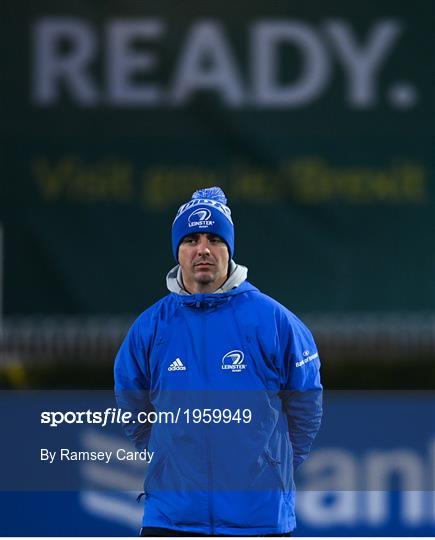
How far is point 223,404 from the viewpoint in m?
3.35

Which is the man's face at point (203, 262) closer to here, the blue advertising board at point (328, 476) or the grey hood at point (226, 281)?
the grey hood at point (226, 281)

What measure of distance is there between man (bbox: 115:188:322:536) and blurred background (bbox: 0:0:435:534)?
1826 mm

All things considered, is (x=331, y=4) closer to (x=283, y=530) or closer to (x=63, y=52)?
(x=63, y=52)

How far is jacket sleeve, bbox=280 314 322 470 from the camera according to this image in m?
3.34

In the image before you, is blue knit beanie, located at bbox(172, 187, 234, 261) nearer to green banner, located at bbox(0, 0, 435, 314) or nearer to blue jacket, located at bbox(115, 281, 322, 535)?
blue jacket, located at bbox(115, 281, 322, 535)

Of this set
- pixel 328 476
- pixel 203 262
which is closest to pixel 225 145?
pixel 328 476

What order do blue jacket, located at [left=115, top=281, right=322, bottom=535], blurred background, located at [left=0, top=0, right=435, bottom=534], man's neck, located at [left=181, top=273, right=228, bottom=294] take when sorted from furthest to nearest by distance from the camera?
blurred background, located at [left=0, top=0, right=435, bottom=534], man's neck, located at [left=181, top=273, right=228, bottom=294], blue jacket, located at [left=115, top=281, right=322, bottom=535]

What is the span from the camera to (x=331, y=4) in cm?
542

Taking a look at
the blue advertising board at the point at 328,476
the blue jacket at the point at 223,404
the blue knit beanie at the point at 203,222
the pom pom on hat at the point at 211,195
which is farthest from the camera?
the blue advertising board at the point at 328,476

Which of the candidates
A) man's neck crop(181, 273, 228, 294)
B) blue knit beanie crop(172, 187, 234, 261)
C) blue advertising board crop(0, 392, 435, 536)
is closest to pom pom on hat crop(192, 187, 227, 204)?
blue knit beanie crop(172, 187, 234, 261)

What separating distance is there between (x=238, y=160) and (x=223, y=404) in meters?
2.15

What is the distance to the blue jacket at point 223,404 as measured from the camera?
10.7ft

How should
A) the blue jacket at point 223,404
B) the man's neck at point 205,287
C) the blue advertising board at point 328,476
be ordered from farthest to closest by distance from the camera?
the blue advertising board at point 328,476
the man's neck at point 205,287
the blue jacket at point 223,404

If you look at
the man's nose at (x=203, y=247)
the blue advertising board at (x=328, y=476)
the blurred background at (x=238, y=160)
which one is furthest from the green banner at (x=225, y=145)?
the man's nose at (x=203, y=247)
